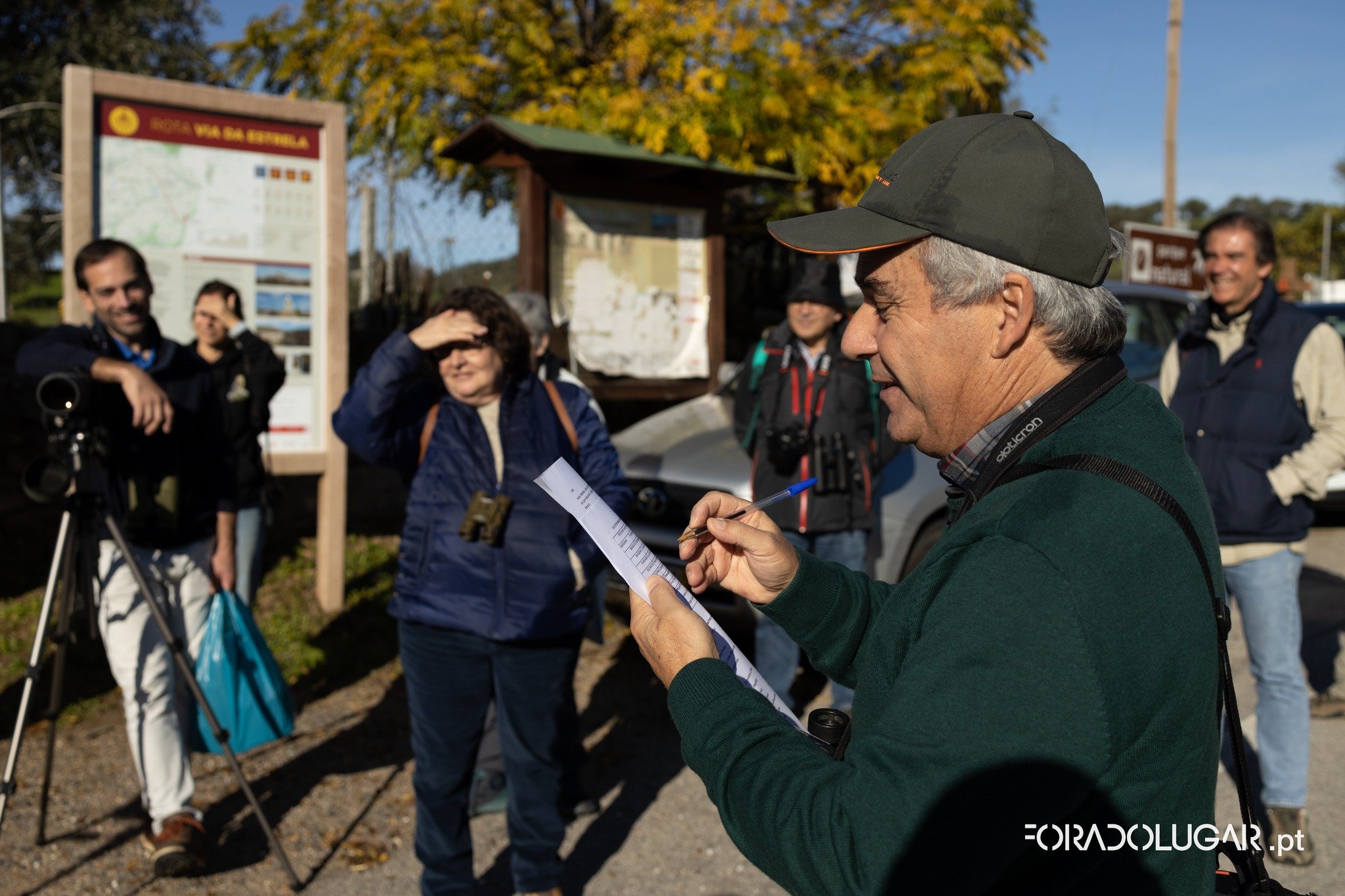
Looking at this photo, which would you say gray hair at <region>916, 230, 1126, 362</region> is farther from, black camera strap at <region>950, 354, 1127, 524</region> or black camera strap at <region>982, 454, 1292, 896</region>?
black camera strap at <region>982, 454, 1292, 896</region>

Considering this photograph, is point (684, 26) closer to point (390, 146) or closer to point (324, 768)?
point (390, 146)

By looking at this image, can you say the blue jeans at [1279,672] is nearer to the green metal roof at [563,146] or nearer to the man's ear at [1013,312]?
the man's ear at [1013,312]

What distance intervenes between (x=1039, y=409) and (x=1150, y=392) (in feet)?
0.63

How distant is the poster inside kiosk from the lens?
17.2 ft

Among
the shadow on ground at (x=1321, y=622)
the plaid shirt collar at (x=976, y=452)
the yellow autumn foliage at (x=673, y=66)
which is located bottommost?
the shadow on ground at (x=1321, y=622)

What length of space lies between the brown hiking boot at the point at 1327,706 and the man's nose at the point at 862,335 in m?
4.52

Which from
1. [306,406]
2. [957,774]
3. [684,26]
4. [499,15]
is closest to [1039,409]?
[957,774]

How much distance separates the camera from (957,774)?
1.07 metres

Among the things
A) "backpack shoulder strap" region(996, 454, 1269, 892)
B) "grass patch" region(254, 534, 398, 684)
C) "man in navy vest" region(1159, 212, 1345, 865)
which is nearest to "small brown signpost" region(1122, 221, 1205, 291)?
"man in navy vest" region(1159, 212, 1345, 865)

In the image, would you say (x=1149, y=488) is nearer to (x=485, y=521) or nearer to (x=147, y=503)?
(x=485, y=521)

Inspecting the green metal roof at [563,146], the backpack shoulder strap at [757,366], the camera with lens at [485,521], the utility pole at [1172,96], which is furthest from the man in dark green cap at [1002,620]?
the utility pole at [1172,96]

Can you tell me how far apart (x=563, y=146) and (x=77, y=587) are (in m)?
4.08

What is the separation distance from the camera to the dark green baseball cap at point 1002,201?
1.30 m

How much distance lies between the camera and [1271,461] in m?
3.61
